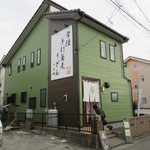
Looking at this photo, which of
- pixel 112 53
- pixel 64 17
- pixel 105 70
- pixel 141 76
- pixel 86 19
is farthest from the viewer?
pixel 141 76

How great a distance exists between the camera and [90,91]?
8.43m

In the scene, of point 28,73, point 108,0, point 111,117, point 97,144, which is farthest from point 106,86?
point 28,73

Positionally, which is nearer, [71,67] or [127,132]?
[127,132]

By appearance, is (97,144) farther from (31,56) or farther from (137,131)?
(31,56)

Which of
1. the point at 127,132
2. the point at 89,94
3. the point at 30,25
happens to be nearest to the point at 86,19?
the point at 89,94

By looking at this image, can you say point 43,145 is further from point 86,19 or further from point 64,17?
point 64,17

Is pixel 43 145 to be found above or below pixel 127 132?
below

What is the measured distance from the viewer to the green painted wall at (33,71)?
36.2 feet

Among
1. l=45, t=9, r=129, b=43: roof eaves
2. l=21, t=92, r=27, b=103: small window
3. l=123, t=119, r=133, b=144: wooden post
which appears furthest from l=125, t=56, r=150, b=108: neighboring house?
l=123, t=119, r=133, b=144: wooden post

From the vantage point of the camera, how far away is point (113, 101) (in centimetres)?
1028

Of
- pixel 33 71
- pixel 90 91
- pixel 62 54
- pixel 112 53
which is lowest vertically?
pixel 90 91

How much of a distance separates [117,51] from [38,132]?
26.4 ft

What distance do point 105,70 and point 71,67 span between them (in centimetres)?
271

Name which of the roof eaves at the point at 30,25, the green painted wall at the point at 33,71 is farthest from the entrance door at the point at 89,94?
the roof eaves at the point at 30,25
